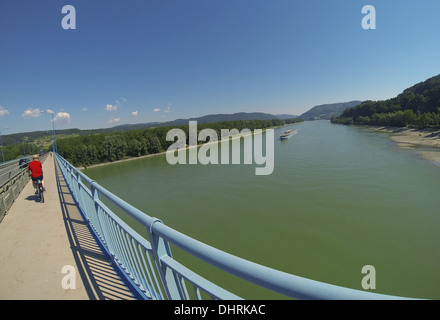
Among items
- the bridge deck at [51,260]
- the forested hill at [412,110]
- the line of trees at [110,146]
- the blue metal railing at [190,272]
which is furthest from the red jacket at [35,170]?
the forested hill at [412,110]

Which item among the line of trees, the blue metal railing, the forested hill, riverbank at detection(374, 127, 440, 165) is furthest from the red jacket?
the forested hill

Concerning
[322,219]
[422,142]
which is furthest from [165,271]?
[422,142]

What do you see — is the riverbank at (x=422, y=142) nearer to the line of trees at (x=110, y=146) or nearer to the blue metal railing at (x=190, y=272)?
the blue metal railing at (x=190, y=272)

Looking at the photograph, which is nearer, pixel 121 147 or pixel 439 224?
pixel 439 224

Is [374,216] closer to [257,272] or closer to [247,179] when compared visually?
[247,179]

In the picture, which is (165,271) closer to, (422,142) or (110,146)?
(110,146)
